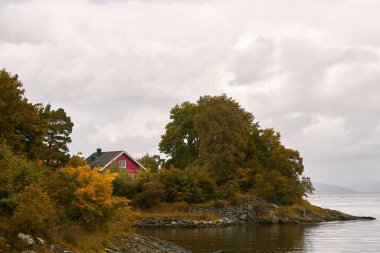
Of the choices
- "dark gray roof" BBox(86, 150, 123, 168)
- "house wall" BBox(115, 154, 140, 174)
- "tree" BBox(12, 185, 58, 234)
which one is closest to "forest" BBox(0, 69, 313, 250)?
"tree" BBox(12, 185, 58, 234)

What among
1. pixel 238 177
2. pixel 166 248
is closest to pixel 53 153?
pixel 166 248

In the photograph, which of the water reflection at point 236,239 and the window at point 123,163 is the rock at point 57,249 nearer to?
the water reflection at point 236,239

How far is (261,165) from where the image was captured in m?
84.6

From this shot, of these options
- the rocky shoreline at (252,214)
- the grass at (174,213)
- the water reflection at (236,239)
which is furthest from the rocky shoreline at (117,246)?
the rocky shoreline at (252,214)

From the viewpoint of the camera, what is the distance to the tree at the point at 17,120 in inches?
1447

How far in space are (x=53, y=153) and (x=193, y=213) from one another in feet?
76.1

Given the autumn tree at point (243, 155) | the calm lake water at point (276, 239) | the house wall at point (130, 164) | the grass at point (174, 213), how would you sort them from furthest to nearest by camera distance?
the house wall at point (130, 164), the autumn tree at point (243, 155), the grass at point (174, 213), the calm lake water at point (276, 239)

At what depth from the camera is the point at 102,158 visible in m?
97.9

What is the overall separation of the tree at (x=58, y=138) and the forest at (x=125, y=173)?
0.11 meters

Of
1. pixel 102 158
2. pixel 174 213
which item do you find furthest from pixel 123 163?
pixel 174 213

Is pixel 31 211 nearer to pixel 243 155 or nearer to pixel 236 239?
pixel 236 239

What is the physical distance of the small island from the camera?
27.2 meters

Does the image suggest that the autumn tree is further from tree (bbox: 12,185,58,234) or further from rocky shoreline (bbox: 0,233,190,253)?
tree (bbox: 12,185,58,234)

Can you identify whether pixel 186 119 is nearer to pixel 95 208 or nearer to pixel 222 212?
pixel 222 212
